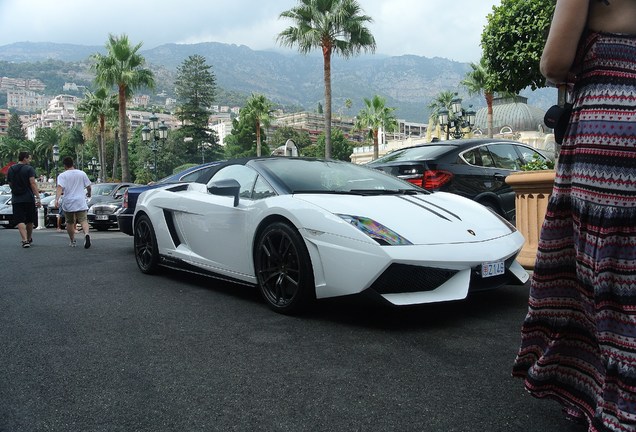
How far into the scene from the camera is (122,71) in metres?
30.6

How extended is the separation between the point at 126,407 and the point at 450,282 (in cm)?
209

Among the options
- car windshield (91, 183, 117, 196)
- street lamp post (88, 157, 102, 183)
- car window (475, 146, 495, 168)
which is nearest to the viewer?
car window (475, 146, 495, 168)

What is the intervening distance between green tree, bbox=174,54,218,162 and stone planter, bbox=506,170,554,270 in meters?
79.3

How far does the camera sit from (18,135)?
147625 millimetres

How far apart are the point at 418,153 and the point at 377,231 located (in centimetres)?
395

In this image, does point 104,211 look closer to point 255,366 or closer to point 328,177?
point 328,177

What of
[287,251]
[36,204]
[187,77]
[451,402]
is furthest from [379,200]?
[187,77]

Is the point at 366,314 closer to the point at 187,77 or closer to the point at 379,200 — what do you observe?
the point at 379,200

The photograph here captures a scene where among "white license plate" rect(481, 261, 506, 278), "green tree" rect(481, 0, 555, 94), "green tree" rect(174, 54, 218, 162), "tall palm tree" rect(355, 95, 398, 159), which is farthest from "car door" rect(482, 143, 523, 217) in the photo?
"green tree" rect(174, 54, 218, 162)

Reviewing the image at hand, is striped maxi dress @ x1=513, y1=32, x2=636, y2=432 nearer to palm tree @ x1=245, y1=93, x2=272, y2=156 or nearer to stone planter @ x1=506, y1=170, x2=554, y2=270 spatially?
stone planter @ x1=506, y1=170, x2=554, y2=270

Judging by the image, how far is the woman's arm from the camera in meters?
1.90

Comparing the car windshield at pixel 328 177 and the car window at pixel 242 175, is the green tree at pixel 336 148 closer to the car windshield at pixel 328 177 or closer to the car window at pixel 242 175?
the car window at pixel 242 175

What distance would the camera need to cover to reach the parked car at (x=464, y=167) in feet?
22.8

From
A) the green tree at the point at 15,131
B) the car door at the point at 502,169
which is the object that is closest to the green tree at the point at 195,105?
the car door at the point at 502,169
